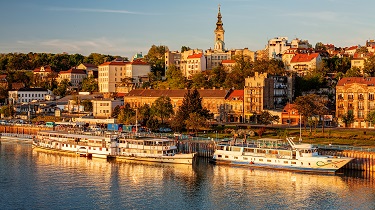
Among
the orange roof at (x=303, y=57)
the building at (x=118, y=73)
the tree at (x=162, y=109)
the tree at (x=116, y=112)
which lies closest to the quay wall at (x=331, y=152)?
the tree at (x=116, y=112)

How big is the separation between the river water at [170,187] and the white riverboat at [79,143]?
4.55 metres

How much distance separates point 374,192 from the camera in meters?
56.2

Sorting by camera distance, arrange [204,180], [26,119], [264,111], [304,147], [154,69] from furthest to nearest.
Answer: [154,69] < [26,119] < [264,111] < [304,147] < [204,180]

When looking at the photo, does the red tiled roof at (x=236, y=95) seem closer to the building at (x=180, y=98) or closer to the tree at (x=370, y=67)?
the building at (x=180, y=98)

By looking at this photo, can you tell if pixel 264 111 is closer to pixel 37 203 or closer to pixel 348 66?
pixel 348 66

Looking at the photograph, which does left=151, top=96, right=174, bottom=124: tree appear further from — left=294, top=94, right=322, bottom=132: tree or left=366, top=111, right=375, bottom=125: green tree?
left=366, top=111, right=375, bottom=125: green tree

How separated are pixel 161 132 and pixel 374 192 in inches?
1886

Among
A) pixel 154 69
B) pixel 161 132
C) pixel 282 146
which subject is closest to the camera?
pixel 282 146

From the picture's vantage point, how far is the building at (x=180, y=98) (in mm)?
112688

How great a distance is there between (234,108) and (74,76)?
76691mm

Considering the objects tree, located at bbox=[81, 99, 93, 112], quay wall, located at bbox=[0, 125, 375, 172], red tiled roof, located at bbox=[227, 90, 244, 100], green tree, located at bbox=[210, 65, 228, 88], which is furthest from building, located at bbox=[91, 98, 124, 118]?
red tiled roof, located at bbox=[227, 90, 244, 100]

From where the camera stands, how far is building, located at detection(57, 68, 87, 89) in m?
172

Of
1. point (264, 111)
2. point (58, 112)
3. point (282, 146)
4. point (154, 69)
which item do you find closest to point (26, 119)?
point (58, 112)

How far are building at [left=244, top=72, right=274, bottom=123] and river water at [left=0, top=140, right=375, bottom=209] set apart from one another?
1398 inches
